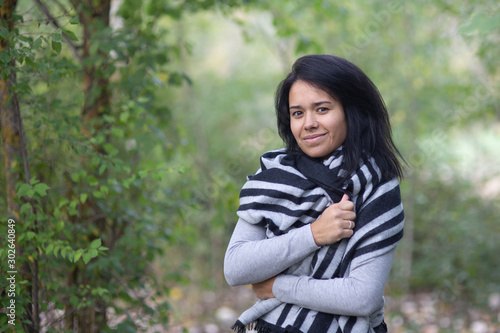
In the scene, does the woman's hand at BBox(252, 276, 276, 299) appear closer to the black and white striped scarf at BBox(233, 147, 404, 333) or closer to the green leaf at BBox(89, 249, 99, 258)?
the black and white striped scarf at BBox(233, 147, 404, 333)

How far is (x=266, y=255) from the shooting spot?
1.47 metres

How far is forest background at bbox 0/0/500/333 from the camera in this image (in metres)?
1.87

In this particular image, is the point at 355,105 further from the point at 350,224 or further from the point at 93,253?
the point at 93,253

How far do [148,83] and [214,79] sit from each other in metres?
3.35

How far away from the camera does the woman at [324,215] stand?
1438 mm

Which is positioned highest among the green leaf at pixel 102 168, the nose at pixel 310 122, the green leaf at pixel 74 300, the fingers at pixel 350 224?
the nose at pixel 310 122

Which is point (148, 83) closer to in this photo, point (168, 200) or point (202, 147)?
point (168, 200)

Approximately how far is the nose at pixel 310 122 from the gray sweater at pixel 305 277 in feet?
1.09

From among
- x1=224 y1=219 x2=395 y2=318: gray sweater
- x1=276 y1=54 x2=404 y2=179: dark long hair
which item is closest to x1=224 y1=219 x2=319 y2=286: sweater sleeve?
Result: x1=224 y1=219 x2=395 y2=318: gray sweater

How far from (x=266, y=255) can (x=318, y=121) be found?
0.47m

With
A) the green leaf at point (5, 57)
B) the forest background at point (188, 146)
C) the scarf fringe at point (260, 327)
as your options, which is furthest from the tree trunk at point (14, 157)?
the scarf fringe at point (260, 327)

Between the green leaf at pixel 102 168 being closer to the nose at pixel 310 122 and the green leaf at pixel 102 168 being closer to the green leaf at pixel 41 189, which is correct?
the green leaf at pixel 41 189

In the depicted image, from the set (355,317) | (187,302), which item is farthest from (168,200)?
(187,302)

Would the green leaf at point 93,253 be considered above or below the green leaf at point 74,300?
above
